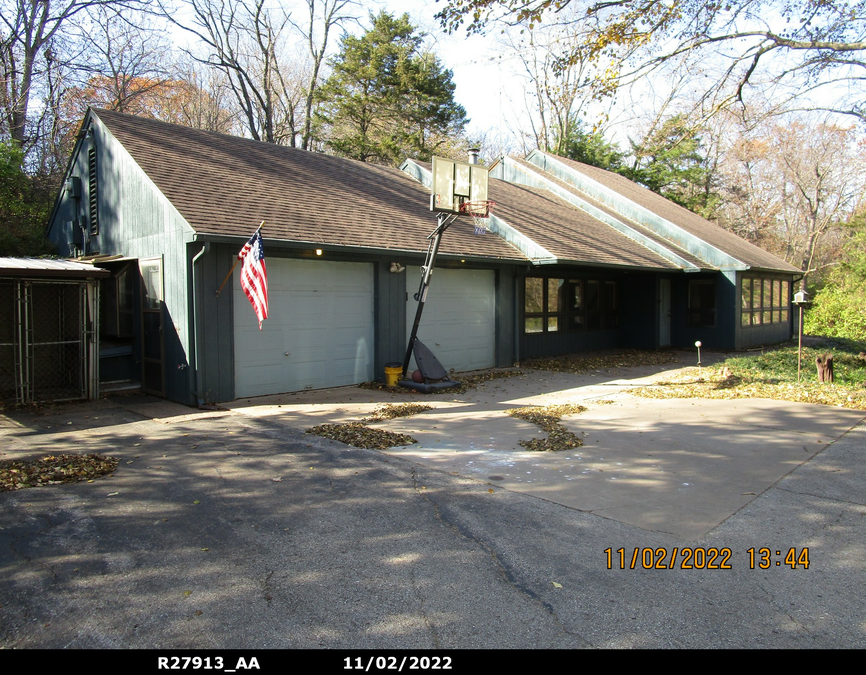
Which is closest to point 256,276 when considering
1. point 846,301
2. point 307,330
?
point 307,330

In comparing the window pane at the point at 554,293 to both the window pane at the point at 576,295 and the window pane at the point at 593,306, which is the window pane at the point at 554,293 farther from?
the window pane at the point at 593,306

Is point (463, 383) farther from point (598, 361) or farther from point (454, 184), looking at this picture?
point (598, 361)

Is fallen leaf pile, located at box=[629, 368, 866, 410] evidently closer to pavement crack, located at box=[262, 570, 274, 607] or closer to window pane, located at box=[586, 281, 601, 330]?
window pane, located at box=[586, 281, 601, 330]

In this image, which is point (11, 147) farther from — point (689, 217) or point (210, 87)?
point (689, 217)

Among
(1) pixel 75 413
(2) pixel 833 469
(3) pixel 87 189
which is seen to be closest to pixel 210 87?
(3) pixel 87 189

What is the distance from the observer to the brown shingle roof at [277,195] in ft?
32.8

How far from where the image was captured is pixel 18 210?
1563 cm

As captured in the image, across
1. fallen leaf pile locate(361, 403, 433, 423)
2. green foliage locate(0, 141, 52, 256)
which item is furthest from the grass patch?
green foliage locate(0, 141, 52, 256)

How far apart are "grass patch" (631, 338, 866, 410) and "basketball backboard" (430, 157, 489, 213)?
15.6ft

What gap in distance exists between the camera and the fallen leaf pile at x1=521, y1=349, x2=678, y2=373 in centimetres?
1462

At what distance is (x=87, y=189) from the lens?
1235cm
